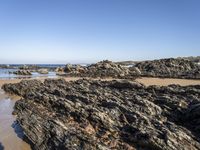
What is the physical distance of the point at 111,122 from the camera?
11.4m

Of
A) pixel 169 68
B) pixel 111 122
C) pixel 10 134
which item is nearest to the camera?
pixel 111 122

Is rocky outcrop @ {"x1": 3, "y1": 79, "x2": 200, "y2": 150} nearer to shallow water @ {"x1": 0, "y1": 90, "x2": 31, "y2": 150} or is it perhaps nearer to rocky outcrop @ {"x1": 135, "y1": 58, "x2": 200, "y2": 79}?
shallow water @ {"x1": 0, "y1": 90, "x2": 31, "y2": 150}

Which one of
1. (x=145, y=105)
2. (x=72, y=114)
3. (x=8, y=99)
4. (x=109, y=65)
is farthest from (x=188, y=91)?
(x=109, y=65)

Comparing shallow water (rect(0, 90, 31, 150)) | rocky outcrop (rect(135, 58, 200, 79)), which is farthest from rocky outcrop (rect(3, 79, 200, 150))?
rocky outcrop (rect(135, 58, 200, 79))

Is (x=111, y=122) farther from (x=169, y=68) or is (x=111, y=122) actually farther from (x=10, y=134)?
(x=169, y=68)

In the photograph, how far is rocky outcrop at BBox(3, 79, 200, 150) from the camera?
9492 millimetres

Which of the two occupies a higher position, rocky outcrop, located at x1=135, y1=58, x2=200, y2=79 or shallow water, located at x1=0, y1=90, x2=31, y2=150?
rocky outcrop, located at x1=135, y1=58, x2=200, y2=79

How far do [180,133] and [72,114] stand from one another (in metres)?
5.58

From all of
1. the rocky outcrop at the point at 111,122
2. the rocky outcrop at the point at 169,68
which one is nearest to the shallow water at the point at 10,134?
the rocky outcrop at the point at 111,122

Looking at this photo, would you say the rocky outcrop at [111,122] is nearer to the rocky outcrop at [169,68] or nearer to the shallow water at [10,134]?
the shallow water at [10,134]

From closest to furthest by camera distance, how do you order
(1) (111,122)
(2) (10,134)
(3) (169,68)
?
(1) (111,122)
(2) (10,134)
(3) (169,68)

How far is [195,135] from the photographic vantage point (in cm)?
989

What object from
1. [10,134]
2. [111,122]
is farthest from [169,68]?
[10,134]

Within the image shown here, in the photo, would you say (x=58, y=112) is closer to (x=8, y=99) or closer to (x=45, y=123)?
(x=45, y=123)
